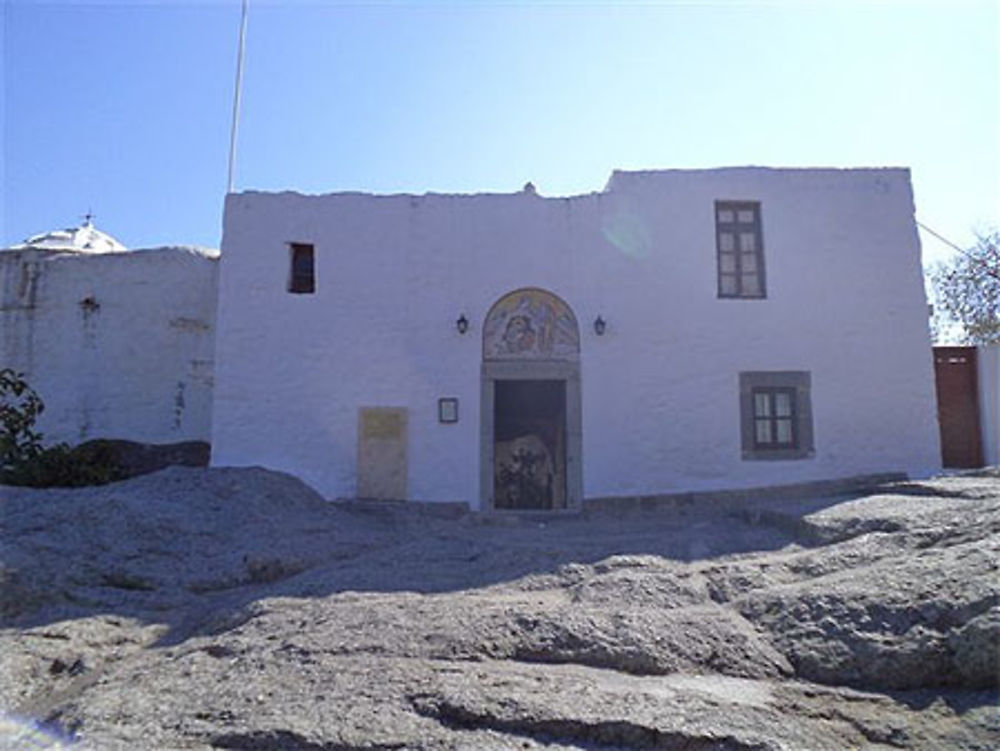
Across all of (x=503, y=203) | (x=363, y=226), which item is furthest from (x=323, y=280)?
→ (x=503, y=203)

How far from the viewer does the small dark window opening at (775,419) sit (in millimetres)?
10211

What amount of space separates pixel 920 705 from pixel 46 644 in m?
4.45

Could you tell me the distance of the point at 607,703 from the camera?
2.89 meters

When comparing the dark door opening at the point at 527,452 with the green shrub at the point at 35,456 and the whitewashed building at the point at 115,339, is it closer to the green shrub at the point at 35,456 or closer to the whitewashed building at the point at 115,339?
the whitewashed building at the point at 115,339

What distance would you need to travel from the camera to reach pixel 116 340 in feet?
38.5

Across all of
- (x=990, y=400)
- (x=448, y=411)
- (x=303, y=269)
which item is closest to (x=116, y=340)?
(x=303, y=269)

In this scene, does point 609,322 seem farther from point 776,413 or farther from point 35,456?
point 35,456

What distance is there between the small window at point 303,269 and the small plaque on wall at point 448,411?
8.82 ft

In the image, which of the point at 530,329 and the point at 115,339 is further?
the point at 115,339

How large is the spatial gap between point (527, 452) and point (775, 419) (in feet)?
13.9

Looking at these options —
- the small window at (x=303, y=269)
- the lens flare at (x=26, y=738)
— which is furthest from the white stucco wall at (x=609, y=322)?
the lens flare at (x=26, y=738)

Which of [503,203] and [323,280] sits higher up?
[503,203]

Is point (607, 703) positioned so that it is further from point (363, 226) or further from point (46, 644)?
point (363, 226)

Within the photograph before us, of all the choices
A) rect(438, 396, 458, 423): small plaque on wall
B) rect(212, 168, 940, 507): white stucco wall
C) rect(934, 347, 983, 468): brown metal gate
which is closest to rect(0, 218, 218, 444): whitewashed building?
rect(212, 168, 940, 507): white stucco wall
